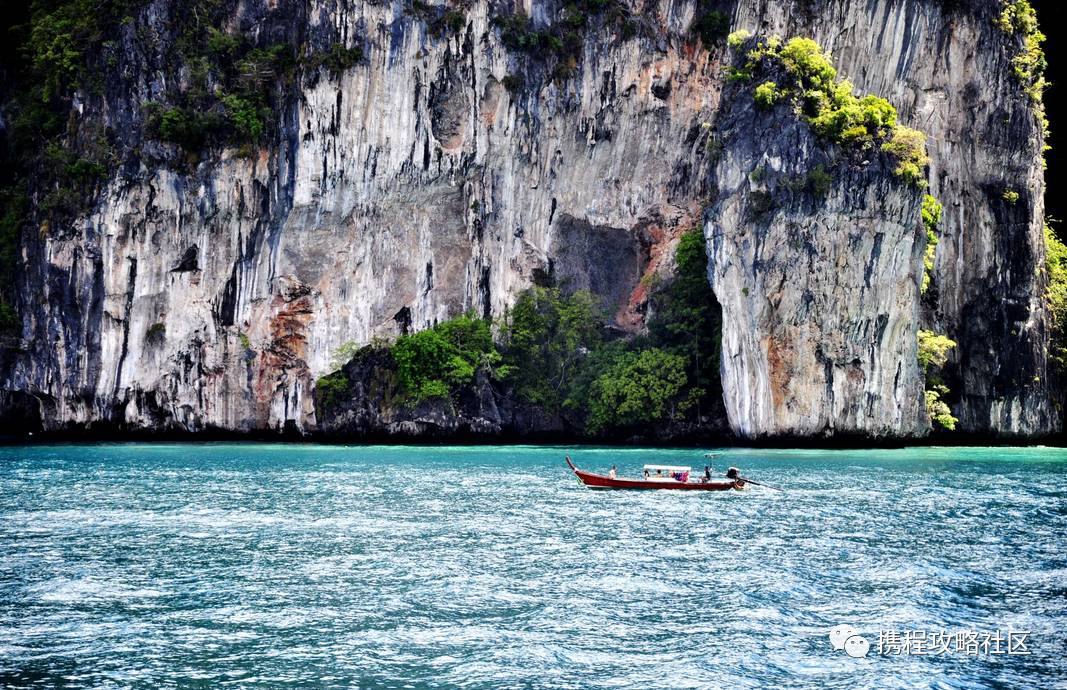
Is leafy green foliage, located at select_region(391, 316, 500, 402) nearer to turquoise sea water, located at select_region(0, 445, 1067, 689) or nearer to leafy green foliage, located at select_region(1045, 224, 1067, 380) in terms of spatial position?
turquoise sea water, located at select_region(0, 445, 1067, 689)

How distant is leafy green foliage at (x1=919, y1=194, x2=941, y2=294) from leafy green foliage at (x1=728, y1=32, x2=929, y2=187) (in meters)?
1.34

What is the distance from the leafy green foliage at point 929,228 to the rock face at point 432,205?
105 inches

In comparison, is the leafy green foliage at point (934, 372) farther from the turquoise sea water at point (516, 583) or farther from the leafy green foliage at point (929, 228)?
the turquoise sea water at point (516, 583)

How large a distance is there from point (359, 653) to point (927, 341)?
118ft

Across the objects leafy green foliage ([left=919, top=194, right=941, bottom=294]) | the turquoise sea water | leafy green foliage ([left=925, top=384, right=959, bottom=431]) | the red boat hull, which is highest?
leafy green foliage ([left=919, top=194, right=941, bottom=294])

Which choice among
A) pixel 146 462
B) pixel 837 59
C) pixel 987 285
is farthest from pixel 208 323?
pixel 987 285

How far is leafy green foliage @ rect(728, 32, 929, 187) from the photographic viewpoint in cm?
4062

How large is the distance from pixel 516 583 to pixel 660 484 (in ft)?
38.1

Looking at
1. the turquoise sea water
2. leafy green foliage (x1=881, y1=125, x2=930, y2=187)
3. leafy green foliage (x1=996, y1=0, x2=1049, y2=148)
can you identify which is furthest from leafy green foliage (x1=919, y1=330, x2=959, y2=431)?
the turquoise sea water

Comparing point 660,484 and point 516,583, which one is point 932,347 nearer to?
point 660,484

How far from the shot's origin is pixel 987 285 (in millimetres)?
46875

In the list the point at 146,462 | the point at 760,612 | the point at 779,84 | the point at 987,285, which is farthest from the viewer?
the point at 987,285

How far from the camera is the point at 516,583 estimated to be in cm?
1481

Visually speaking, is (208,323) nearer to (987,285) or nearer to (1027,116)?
(987,285)
